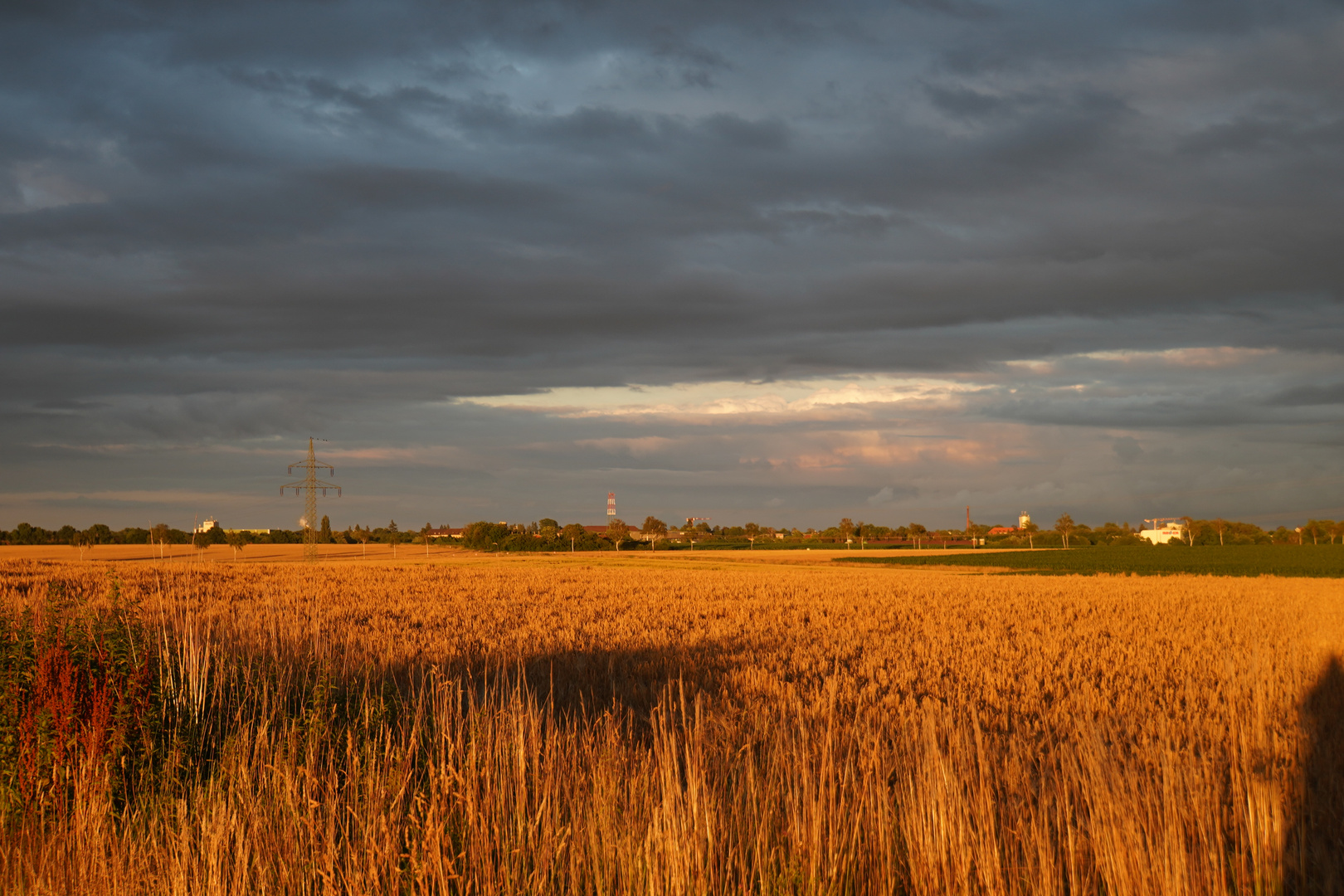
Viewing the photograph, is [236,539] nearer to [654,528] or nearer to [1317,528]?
[654,528]

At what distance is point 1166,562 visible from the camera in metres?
66.7

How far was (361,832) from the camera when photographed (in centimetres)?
562

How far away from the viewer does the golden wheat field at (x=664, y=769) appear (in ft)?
15.9

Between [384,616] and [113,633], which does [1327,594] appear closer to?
[384,616]

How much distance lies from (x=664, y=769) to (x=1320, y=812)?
14.5 ft

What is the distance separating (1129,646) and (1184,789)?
1104cm

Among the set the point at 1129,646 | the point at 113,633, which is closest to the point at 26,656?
the point at 113,633

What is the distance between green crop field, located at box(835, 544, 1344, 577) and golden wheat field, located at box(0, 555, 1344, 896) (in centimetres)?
4866

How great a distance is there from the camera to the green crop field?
56812mm

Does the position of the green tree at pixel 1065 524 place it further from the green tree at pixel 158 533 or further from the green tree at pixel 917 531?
the green tree at pixel 158 533

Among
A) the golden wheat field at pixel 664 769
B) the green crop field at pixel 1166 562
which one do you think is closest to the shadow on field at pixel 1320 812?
the golden wheat field at pixel 664 769

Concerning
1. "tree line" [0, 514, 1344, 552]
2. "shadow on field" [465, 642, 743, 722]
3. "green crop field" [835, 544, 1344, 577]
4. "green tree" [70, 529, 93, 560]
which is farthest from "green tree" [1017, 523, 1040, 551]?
"green tree" [70, 529, 93, 560]

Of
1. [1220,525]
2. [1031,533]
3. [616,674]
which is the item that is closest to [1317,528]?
[1220,525]

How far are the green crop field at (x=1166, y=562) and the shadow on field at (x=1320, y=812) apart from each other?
1999 inches
